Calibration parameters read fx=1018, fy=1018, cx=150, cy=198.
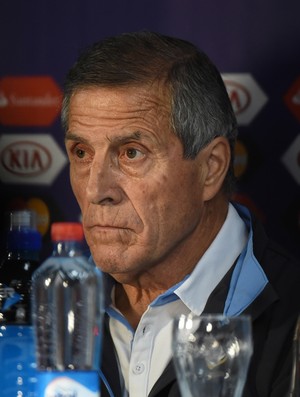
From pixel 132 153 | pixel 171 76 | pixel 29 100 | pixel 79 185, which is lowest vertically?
pixel 29 100

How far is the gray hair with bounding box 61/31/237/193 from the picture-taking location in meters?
1.89

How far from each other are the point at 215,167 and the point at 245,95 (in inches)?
11.9

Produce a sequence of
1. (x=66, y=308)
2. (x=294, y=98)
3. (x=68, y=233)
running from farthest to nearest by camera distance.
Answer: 1. (x=294, y=98)
2. (x=66, y=308)
3. (x=68, y=233)

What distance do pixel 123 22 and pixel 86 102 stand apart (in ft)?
1.46

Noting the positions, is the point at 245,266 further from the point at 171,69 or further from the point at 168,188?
the point at 171,69

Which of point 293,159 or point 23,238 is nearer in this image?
point 23,238

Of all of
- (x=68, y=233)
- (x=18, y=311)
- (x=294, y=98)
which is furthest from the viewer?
(x=294, y=98)

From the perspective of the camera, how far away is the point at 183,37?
89.0 inches

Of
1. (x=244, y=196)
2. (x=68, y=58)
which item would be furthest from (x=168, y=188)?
(x=68, y=58)

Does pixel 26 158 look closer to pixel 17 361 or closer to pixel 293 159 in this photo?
pixel 293 159

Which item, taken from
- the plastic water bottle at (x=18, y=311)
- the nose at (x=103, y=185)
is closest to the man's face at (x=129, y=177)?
the nose at (x=103, y=185)

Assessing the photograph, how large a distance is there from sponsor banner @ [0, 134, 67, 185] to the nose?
0.51 m

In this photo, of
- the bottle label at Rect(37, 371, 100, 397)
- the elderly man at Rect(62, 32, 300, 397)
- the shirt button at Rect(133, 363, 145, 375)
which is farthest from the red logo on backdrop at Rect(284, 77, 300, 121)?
the bottle label at Rect(37, 371, 100, 397)

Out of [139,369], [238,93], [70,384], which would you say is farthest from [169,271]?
[70,384]
